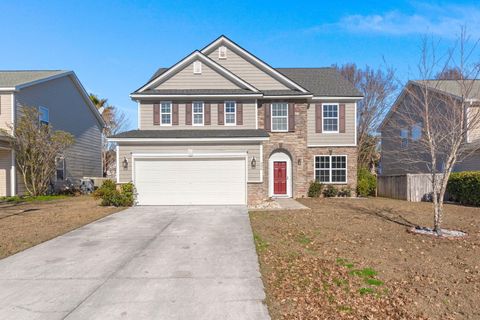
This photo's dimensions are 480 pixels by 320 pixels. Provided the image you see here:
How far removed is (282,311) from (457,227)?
812 cm

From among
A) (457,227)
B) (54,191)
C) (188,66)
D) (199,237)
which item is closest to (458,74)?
(457,227)

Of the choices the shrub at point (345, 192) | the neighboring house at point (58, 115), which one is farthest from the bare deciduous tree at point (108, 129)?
the shrub at point (345, 192)

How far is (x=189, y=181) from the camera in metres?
15.9

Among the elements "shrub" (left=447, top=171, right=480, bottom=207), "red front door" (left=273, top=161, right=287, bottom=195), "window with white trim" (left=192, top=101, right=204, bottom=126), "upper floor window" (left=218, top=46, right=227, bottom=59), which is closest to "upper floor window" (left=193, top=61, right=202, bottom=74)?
"window with white trim" (left=192, top=101, right=204, bottom=126)

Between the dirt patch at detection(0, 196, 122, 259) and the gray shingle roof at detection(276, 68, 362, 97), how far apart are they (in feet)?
43.3

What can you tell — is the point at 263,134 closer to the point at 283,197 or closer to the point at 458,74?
the point at 283,197

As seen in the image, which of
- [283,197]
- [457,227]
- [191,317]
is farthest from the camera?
[283,197]

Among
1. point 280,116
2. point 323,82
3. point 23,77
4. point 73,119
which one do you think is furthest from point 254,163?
point 23,77

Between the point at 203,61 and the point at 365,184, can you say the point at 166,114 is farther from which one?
the point at 365,184

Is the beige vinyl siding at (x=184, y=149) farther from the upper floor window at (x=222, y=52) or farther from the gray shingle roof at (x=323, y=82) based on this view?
the upper floor window at (x=222, y=52)

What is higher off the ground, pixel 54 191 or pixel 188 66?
pixel 188 66

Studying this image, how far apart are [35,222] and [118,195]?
4.17 meters

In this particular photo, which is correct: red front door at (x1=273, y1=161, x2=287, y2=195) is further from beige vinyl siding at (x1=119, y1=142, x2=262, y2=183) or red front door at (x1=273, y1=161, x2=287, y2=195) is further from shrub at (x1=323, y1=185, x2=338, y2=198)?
beige vinyl siding at (x1=119, y1=142, x2=262, y2=183)

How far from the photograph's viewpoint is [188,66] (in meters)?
18.8
